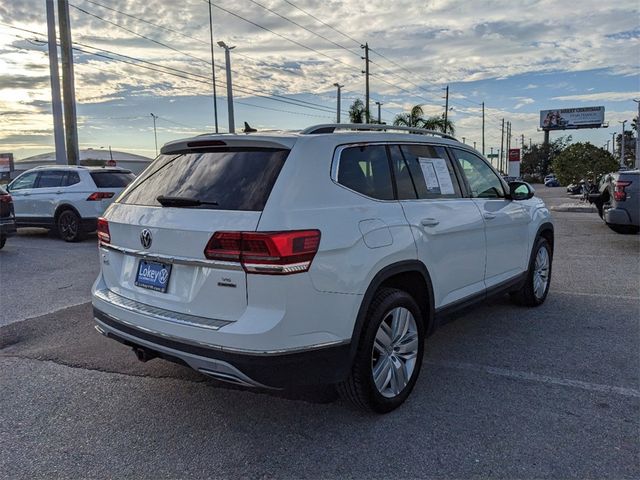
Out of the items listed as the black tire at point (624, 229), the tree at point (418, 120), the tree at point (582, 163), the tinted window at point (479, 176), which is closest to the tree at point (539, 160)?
the tree at point (418, 120)

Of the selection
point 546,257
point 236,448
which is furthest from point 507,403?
point 546,257

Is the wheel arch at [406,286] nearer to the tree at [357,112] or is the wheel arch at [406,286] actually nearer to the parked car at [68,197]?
the parked car at [68,197]

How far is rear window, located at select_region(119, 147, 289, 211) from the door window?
3.48 feet

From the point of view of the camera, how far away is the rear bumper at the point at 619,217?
10.4 meters

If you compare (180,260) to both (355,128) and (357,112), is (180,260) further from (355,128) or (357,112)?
(357,112)

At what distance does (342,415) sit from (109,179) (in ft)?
33.2

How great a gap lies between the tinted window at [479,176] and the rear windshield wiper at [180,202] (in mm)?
2451

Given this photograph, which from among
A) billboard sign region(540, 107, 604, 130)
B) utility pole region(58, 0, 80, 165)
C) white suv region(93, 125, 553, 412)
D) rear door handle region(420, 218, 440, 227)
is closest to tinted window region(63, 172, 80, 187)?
utility pole region(58, 0, 80, 165)

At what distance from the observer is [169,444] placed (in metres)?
3.07

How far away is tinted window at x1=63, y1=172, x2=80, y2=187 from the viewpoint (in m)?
11.7

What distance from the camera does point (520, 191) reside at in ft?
17.3

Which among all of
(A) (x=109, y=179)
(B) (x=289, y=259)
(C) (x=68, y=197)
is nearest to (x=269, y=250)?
(B) (x=289, y=259)

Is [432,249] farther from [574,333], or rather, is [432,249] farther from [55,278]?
[55,278]

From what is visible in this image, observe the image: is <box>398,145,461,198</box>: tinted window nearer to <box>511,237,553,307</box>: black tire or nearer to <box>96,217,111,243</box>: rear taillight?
<box>511,237,553,307</box>: black tire
